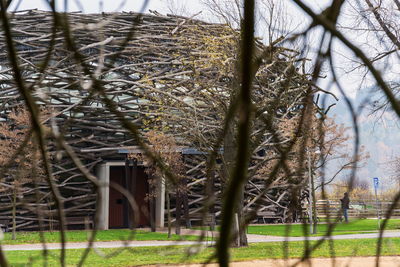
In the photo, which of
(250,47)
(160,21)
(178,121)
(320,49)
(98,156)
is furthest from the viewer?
(160,21)

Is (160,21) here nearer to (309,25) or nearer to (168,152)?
(168,152)

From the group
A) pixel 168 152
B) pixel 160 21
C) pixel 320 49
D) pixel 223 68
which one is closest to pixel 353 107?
pixel 320 49

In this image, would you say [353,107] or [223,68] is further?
[223,68]

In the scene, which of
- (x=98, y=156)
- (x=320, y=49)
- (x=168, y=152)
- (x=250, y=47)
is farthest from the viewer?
(x=98, y=156)

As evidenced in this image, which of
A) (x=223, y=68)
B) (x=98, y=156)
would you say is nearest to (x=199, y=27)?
(x=223, y=68)

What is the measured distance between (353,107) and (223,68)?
42.2 ft

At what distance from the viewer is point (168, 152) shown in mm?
18156

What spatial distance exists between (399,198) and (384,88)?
7.2 inches

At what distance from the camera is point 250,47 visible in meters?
0.58

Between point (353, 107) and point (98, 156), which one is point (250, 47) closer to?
point (353, 107)

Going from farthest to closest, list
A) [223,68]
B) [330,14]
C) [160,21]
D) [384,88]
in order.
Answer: [160,21] < [223,68] < [330,14] < [384,88]

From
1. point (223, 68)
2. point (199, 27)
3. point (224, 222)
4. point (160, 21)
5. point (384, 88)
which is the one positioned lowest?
point (224, 222)

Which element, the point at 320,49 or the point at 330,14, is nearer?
the point at 330,14

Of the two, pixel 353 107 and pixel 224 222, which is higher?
pixel 353 107
